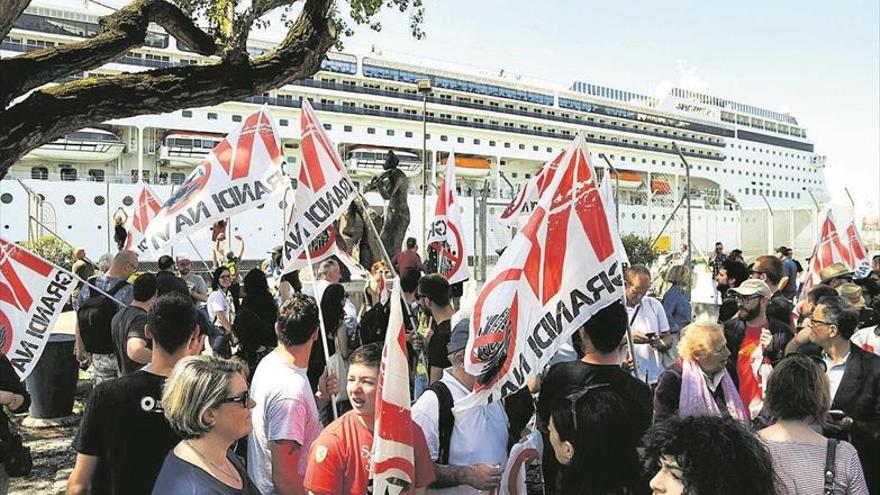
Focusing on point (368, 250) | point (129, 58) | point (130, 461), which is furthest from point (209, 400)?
point (129, 58)

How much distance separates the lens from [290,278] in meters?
8.41

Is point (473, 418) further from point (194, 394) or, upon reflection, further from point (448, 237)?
point (448, 237)

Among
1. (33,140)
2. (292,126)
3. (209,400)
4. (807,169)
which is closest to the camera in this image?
(209,400)

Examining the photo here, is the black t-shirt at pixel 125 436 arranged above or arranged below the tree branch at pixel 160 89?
below

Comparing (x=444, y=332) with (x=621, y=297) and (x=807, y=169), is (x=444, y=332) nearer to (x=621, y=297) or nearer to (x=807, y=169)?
(x=621, y=297)

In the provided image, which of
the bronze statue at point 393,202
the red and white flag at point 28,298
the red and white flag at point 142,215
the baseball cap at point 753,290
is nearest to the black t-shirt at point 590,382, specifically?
the baseball cap at point 753,290

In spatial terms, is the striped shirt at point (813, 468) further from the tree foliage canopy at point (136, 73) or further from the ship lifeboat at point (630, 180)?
the ship lifeboat at point (630, 180)

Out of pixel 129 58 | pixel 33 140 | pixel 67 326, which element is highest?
pixel 129 58

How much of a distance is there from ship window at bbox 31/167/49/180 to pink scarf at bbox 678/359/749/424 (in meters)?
37.2

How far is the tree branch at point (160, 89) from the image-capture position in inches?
231

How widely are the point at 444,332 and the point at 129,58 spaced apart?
3974cm

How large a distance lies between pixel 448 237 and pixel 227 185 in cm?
308

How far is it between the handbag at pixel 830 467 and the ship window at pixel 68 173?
126 feet

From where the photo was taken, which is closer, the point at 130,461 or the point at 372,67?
the point at 130,461
